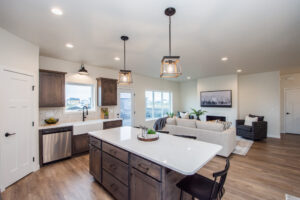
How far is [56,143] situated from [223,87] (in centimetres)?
699

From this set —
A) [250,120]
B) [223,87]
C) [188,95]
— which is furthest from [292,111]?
[188,95]

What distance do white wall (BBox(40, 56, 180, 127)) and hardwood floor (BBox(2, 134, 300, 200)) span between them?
1485 mm

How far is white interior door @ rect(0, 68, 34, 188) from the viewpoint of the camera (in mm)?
2398

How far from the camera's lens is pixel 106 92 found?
15.3ft

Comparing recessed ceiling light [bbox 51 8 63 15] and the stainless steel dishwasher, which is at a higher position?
recessed ceiling light [bbox 51 8 63 15]

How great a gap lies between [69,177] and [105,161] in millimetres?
1218

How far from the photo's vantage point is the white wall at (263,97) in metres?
5.60

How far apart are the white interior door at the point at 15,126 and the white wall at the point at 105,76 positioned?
0.89 m

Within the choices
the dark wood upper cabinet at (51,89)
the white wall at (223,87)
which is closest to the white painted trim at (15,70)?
the dark wood upper cabinet at (51,89)

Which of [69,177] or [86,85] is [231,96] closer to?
[86,85]

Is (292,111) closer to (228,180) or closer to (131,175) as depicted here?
Answer: (228,180)

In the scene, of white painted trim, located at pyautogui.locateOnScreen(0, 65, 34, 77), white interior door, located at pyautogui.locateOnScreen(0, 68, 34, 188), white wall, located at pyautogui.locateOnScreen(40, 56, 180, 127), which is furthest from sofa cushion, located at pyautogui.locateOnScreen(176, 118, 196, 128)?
white painted trim, located at pyautogui.locateOnScreen(0, 65, 34, 77)

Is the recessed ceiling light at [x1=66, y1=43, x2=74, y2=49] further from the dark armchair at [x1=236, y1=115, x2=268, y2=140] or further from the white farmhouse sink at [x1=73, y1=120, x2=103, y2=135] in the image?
the dark armchair at [x1=236, y1=115, x2=268, y2=140]

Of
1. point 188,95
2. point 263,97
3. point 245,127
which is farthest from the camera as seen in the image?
point 188,95
